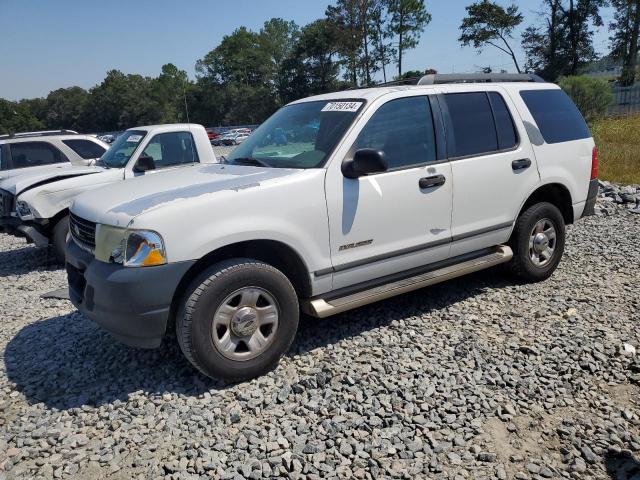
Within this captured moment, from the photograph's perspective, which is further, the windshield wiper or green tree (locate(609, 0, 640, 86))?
green tree (locate(609, 0, 640, 86))

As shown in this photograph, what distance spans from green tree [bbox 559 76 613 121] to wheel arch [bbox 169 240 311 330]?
22499 mm

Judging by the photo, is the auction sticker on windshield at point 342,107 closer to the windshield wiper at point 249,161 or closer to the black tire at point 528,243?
the windshield wiper at point 249,161

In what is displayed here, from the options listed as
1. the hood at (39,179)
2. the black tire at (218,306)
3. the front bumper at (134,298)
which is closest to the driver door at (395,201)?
the black tire at (218,306)

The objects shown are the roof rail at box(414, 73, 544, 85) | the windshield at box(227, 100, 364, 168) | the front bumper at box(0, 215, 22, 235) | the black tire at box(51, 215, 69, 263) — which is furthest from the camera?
the front bumper at box(0, 215, 22, 235)

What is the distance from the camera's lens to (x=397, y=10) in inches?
2212

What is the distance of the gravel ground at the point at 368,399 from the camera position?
2.79 metres

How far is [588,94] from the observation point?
2238 centimetres

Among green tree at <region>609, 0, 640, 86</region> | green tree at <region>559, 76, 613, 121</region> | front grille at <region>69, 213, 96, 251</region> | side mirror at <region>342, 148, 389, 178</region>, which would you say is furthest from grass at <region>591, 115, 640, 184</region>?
green tree at <region>609, 0, 640, 86</region>

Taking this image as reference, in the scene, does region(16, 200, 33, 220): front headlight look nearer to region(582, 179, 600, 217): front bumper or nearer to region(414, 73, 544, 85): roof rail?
region(414, 73, 544, 85): roof rail

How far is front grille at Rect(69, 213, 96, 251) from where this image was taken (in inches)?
140

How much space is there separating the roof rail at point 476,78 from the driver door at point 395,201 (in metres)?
0.35

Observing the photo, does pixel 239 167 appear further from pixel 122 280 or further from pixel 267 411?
pixel 267 411

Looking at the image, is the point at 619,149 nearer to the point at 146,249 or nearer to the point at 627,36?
the point at 146,249

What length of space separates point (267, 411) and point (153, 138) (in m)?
5.31
